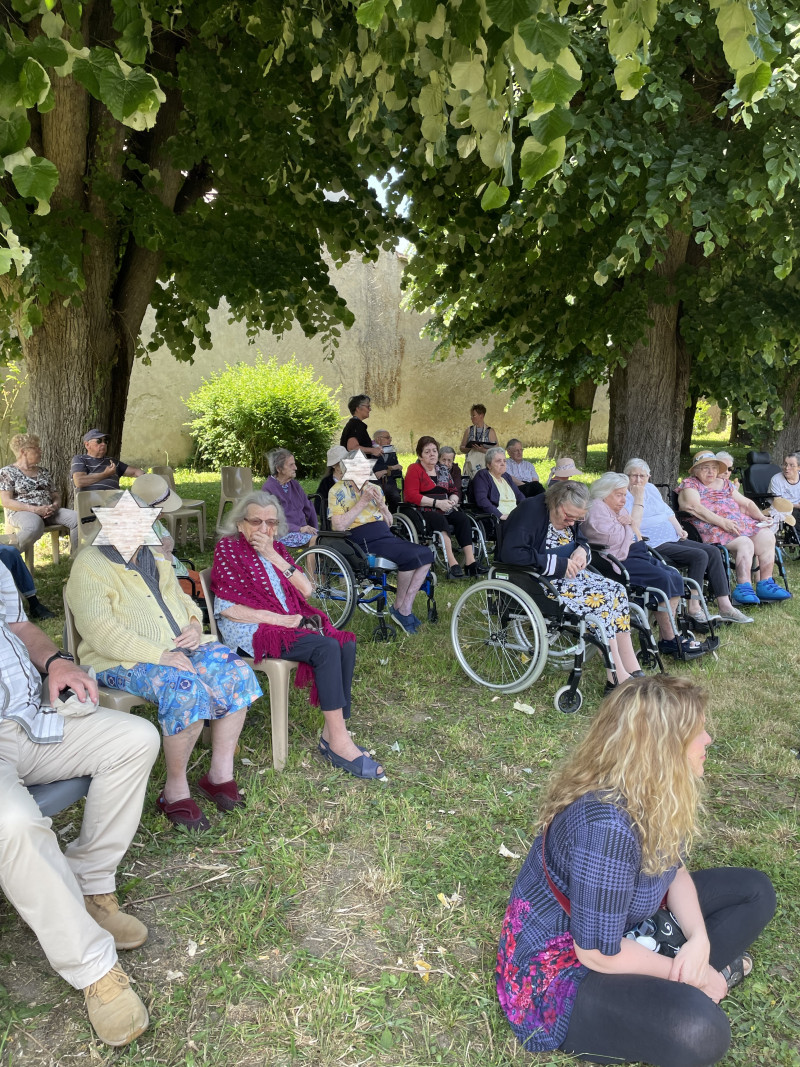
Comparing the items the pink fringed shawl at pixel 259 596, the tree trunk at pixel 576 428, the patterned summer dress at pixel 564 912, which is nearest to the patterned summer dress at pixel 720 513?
the pink fringed shawl at pixel 259 596

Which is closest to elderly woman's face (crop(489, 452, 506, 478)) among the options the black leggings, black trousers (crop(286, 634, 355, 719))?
black trousers (crop(286, 634, 355, 719))

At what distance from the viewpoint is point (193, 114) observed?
5.95 metres

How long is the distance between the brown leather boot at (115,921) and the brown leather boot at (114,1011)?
282 mm

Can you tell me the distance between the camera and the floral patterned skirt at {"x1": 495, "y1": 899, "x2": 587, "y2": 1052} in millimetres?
1905

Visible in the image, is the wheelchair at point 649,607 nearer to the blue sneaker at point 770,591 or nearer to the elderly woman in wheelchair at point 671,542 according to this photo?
the elderly woman in wheelchair at point 671,542

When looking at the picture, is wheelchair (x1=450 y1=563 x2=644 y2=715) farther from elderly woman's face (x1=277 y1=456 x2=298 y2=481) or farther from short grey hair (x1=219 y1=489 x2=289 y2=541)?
elderly woman's face (x1=277 y1=456 x2=298 y2=481)

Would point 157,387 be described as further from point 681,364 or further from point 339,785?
point 339,785

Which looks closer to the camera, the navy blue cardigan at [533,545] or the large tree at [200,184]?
the navy blue cardigan at [533,545]

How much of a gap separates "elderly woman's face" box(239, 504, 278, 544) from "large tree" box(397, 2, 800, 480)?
309 cm

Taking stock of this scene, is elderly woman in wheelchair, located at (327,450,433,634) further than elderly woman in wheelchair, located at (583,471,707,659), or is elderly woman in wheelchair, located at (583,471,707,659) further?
elderly woman in wheelchair, located at (327,450,433,634)

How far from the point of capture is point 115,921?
7.61 feet

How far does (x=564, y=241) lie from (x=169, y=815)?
5948mm

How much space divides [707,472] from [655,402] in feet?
6.42

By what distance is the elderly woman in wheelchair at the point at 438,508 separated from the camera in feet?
22.5
